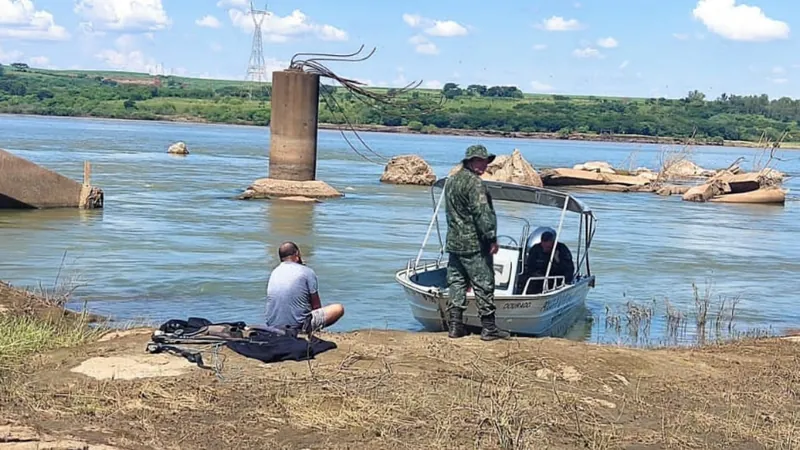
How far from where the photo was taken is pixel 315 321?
1033 cm

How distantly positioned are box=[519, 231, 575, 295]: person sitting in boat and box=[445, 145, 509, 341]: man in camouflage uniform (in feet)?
9.82

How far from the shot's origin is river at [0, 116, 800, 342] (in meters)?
15.9

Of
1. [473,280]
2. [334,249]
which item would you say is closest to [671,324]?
[473,280]

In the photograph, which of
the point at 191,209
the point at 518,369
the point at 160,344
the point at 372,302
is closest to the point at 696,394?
the point at 518,369

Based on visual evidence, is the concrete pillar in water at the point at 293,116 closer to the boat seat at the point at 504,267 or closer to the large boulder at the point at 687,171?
the boat seat at the point at 504,267

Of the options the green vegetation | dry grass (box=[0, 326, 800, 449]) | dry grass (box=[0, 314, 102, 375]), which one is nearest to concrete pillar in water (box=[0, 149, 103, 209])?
dry grass (box=[0, 314, 102, 375])

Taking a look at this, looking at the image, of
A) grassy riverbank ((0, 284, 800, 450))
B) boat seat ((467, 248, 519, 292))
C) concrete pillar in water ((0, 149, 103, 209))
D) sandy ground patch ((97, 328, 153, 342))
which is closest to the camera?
grassy riverbank ((0, 284, 800, 450))

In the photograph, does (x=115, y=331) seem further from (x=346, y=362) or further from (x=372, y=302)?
(x=372, y=302)

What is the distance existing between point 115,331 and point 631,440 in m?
5.68

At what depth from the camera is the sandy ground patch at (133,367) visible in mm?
8781

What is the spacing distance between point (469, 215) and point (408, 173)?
33.2 metres

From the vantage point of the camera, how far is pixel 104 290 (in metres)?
16.0

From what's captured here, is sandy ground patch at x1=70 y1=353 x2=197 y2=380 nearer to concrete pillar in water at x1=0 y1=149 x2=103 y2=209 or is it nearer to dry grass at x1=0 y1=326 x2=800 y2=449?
dry grass at x1=0 y1=326 x2=800 y2=449

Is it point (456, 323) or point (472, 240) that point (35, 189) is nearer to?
point (456, 323)
